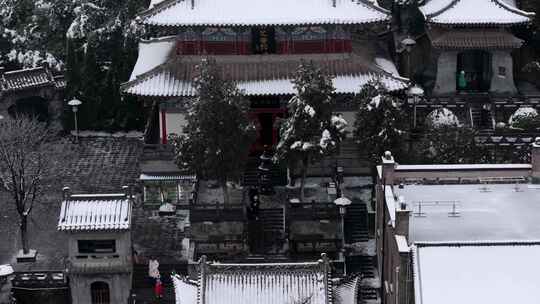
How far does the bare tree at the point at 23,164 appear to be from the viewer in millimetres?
59125

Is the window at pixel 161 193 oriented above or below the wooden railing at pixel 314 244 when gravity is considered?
above

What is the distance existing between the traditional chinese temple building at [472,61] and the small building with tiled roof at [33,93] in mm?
23137

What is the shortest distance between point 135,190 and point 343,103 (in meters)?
13.0

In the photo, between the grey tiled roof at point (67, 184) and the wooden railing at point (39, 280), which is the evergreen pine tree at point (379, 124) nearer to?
the grey tiled roof at point (67, 184)

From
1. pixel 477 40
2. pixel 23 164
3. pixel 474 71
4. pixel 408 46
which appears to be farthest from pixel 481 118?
pixel 23 164

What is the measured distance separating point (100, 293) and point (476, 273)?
20737mm

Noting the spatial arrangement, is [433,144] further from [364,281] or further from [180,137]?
[180,137]

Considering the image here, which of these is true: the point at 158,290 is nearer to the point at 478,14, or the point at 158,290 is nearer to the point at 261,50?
the point at 261,50

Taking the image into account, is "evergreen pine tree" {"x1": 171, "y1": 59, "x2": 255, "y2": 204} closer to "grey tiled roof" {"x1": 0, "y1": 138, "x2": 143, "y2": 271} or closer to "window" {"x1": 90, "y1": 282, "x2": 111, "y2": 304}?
"window" {"x1": 90, "y1": 282, "x2": 111, "y2": 304}

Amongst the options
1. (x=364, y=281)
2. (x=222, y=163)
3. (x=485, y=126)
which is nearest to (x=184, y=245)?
(x=222, y=163)

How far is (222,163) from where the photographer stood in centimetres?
5725

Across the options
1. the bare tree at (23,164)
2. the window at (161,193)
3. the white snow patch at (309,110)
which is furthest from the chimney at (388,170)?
the bare tree at (23,164)

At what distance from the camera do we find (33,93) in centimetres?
7438

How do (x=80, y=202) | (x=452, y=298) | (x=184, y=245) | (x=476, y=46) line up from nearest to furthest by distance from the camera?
(x=452, y=298) < (x=80, y=202) < (x=184, y=245) < (x=476, y=46)
